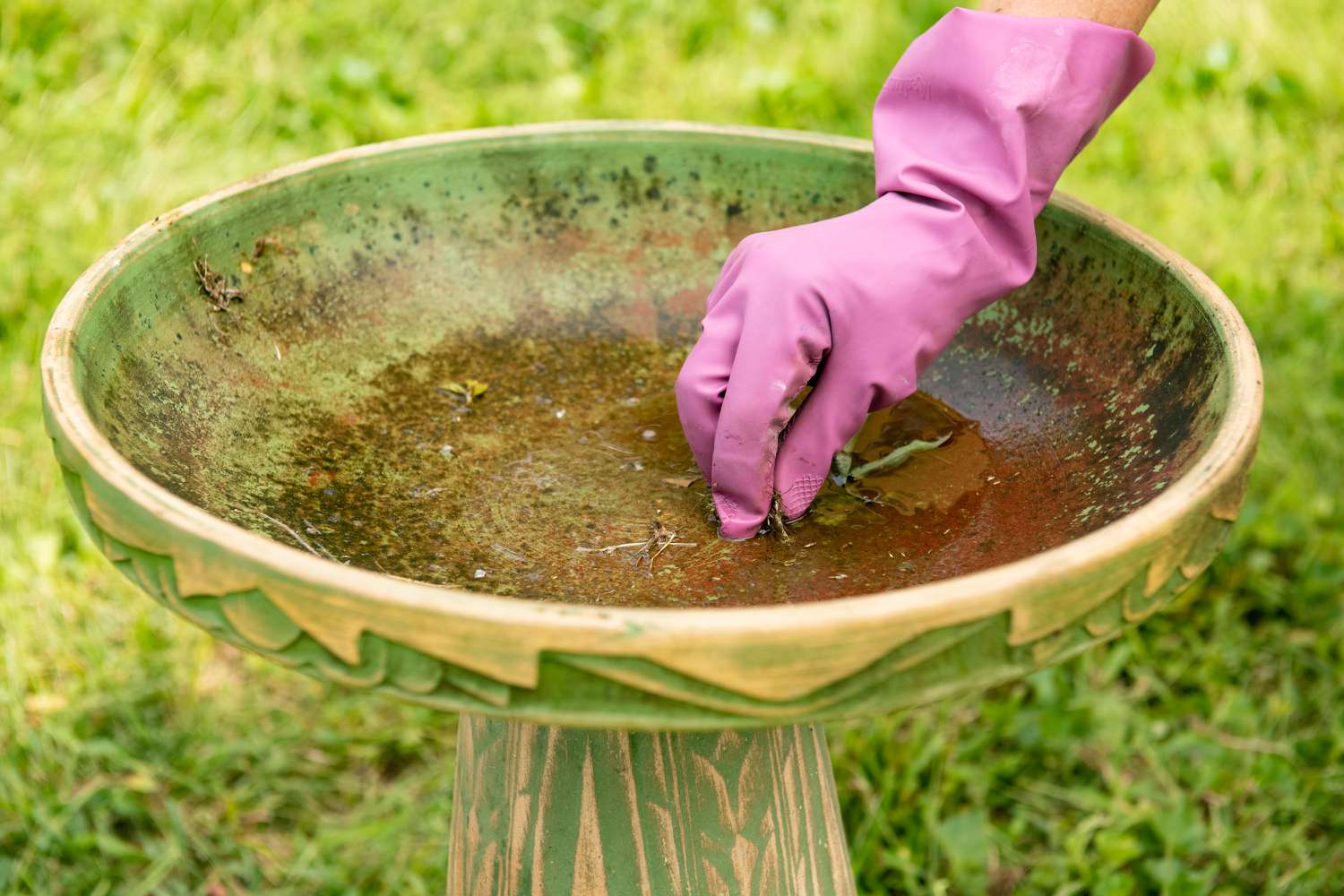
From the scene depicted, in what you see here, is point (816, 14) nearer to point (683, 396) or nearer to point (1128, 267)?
point (1128, 267)

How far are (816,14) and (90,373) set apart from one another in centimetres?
295

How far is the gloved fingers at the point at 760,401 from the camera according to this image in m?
1.03

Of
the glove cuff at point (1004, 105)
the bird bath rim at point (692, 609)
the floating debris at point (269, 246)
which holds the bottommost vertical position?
the floating debris at point (269, 246)

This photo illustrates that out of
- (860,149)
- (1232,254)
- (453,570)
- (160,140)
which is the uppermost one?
(860,149)

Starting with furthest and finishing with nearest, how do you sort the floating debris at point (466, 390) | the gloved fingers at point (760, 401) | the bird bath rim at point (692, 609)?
the floating debris at point (466, 390) < the gloved fingers at point (760, 401) < the bird bath rim at point (692, 609)

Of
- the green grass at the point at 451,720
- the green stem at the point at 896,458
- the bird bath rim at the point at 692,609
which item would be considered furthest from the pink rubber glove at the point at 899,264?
the green grass at the point at 451,720

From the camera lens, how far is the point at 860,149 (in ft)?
4.67

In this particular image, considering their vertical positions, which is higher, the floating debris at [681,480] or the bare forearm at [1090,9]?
the bare forearm at [1090,9]

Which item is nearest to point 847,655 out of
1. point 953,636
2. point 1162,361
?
point 953,636

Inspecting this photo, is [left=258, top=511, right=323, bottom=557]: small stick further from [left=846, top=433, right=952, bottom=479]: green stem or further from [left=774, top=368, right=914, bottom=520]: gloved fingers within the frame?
[left=846, top=433, right=952, bottom=479]: green stem

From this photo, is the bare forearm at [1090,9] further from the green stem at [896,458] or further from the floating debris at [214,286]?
the floating debris at [214,286]

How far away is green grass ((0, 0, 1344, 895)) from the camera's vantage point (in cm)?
183

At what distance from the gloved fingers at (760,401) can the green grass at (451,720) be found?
891mm

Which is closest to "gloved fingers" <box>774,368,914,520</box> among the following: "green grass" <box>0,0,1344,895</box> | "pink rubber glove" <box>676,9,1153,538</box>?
"pink rubber glove" <box>676,9,1153,538</box>
